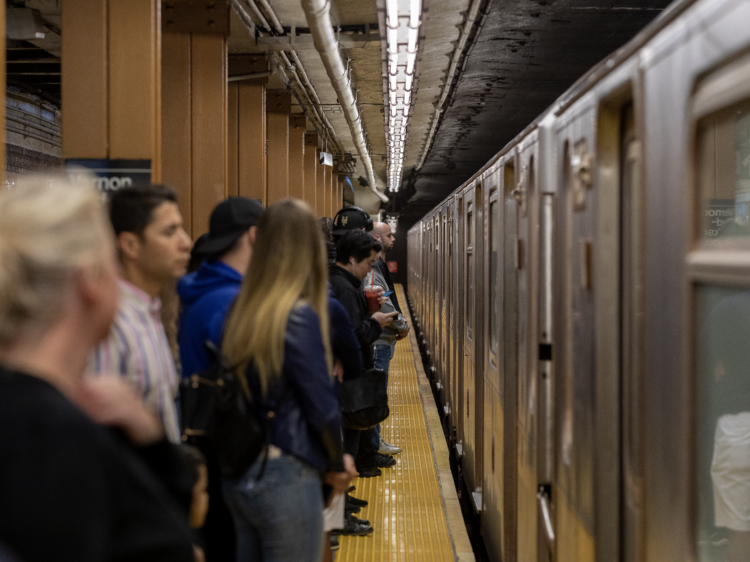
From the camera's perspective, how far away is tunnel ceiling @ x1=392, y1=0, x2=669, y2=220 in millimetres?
5105

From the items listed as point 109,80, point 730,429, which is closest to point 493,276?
point 730,429

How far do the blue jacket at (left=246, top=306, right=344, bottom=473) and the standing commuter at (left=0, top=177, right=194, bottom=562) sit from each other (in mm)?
817

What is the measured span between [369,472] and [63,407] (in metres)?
3.95

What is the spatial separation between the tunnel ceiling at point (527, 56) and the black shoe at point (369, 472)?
3366 millimetres

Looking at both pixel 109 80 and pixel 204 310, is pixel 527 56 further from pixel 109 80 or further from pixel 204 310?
pixel 204 310

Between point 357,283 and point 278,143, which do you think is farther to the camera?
point 278,143

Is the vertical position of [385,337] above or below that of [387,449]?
above

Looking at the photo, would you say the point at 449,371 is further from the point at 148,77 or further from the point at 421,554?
the point at 148,77

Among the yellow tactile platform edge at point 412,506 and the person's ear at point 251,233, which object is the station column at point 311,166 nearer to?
the yellow tactile platform edge at point 412,506

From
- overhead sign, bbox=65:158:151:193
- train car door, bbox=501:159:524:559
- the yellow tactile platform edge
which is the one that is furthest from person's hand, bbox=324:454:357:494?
overhead sign, bbox=65:158:151:193

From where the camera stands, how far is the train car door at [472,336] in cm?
411

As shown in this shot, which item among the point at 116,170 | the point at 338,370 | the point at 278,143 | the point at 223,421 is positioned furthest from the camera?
the point at 278,143

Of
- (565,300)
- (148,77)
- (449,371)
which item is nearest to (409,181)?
(449,371)

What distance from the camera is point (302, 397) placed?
1798 millimetres
